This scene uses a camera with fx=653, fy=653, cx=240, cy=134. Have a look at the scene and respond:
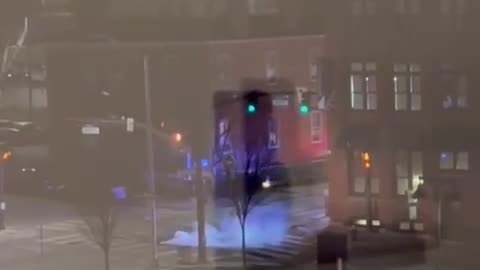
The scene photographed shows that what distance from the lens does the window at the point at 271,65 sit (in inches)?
35.3

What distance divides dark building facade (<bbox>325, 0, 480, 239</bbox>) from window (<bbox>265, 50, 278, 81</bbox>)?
84 millimetres

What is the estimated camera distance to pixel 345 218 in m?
0.88

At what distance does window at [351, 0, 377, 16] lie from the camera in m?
0.86

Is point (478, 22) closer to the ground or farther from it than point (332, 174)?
farther from it

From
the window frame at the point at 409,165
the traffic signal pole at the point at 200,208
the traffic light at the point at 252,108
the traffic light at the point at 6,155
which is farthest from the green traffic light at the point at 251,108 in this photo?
the traffic light at the point at 6,155

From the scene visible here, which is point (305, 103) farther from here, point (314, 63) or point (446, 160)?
point (446, 160)

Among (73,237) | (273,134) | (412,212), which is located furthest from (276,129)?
(73,237)

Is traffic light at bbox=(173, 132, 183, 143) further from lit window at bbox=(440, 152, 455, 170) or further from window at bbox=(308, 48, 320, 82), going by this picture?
lit window at bbox=(440, 152, 455, 170)

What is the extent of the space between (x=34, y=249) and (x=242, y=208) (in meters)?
0.29

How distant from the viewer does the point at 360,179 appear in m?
0.86

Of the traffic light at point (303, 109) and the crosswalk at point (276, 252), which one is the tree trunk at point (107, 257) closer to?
the crosswalk at point (276, 252)

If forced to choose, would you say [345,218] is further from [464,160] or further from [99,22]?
[99,22]

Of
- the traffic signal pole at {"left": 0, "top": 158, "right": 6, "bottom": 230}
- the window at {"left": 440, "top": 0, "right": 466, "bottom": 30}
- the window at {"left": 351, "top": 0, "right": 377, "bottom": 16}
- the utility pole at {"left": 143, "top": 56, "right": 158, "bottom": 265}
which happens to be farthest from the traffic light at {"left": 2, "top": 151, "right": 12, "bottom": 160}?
the window at {"left": 440, "top": 0, "right": 466, "bottom": 30}

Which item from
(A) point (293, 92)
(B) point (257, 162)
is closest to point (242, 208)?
(B) point (257, 162)
